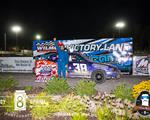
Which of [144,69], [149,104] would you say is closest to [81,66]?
[144,69]

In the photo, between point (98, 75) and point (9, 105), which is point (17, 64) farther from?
point (9, 105)

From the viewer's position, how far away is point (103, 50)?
1683 cm

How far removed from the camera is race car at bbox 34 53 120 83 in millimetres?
15477

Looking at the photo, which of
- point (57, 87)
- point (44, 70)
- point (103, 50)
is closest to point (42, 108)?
point (57, 87)

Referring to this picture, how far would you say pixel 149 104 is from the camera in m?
7.23

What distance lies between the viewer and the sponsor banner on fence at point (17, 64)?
22.2m

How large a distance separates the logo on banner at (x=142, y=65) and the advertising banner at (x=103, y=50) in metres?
3.86

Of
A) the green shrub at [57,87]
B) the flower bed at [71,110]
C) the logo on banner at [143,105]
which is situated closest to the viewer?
the logo on banner at [143,105]

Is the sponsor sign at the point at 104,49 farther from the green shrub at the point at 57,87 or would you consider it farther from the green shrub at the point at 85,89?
the green shrub at the point at 85,89

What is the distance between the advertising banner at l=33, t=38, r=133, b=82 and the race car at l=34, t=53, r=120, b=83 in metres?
0.67

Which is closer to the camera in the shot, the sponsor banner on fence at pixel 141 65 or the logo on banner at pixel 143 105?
the logo on banner at pixel 143 105

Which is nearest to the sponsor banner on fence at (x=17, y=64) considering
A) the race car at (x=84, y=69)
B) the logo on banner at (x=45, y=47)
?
the logo on banner at (x=45, y=47)

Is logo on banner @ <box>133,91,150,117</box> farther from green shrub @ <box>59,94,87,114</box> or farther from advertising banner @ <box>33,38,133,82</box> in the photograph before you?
advertising banner @ <box>33,38,133,82</box>

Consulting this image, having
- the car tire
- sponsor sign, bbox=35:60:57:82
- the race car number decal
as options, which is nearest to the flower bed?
the car tire
